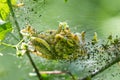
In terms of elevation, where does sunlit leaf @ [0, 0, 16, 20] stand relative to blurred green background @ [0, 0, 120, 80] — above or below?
above

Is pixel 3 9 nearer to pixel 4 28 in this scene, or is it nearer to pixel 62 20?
pixel 4 28

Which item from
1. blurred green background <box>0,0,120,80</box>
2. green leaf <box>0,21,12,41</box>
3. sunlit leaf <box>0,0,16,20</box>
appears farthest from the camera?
blurred green background <box>0,0,120,80</box>

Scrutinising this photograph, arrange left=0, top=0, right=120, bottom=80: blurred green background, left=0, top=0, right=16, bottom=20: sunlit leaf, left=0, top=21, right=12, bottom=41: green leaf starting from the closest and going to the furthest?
left=0, top=21, right=12, bottom=41: green leaf
left=0, top=0, right=16, bottom=20: sunlit leaf
left=0, top=0, right=120, bottom=80: blurred green background

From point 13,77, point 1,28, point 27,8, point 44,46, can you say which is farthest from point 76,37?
point 13,77

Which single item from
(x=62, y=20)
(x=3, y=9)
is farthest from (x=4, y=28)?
(x=62, y=20)

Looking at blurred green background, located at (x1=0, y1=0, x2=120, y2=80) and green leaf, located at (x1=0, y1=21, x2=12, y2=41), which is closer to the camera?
green leaf, located at (x1=0, y1=21, x2=12, y2=41)

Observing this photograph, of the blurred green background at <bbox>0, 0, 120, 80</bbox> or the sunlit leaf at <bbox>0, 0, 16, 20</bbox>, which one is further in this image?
the blurred green background at <bbox>0, 0, 120, 80</bbox>

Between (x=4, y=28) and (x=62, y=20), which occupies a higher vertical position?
(x=4, y=28)

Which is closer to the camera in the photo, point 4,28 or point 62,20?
point 4,28
